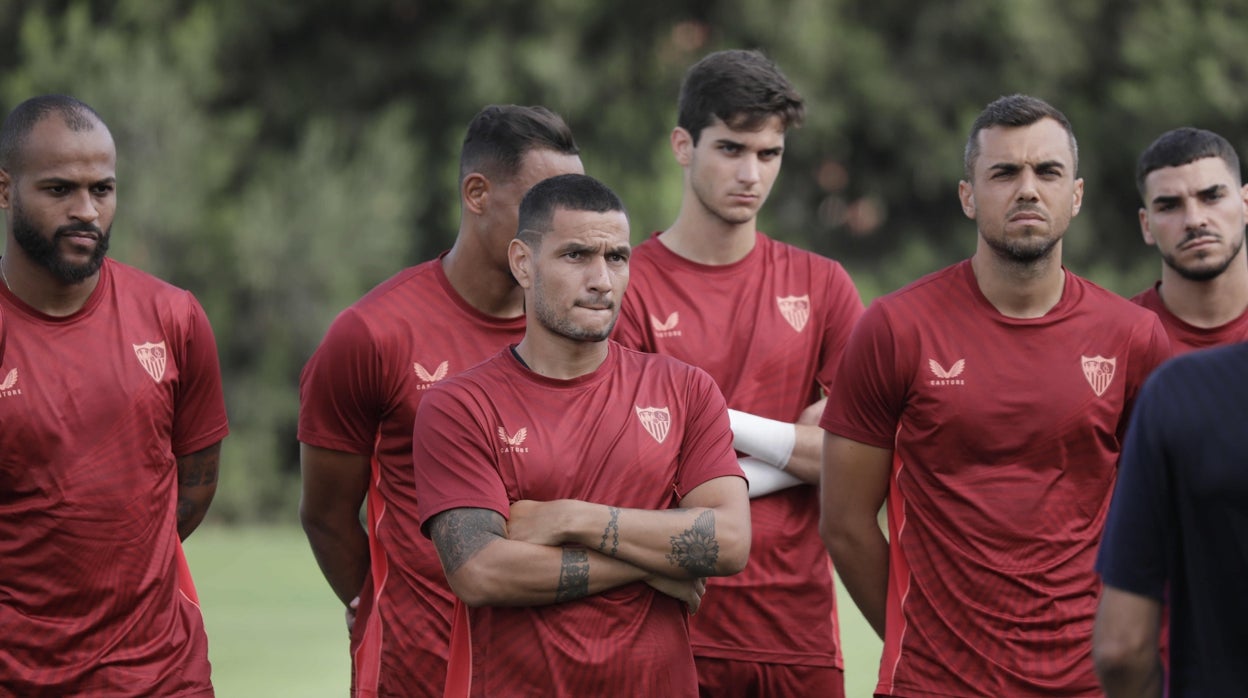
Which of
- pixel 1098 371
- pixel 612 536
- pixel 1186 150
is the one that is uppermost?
pixel 1186 150

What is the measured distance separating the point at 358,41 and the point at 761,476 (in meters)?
18.3

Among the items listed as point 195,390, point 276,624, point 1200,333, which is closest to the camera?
point 195,390

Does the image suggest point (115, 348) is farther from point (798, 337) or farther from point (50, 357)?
point (798, 337)

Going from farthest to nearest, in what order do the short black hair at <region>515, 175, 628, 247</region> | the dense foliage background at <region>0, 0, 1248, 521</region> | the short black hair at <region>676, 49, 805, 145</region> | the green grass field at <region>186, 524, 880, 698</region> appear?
the dense foliage background at <region>0, 0, 1248, 521</region>, the green grass field at <region>186, 524, 880, 698</region>, the short black hair at <region>676, 49, 805, 145</region>, the short black hair at <region>515, 175, 628, 247</region>

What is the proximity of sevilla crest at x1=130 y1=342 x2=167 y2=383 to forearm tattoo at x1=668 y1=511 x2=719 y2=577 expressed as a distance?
5.49 feet

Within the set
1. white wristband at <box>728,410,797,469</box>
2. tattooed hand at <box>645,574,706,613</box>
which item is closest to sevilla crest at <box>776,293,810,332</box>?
white wristband at <box>728,410,797,469</box>

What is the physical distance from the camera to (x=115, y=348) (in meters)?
4.75

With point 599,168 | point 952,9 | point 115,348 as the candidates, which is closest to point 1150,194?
point 115,348

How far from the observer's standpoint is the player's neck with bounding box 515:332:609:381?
4332 millimetres

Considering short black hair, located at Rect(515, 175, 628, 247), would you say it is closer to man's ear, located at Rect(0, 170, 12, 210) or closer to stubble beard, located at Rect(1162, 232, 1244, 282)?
man's ear, located at Rect(0, 170, 12, 210)

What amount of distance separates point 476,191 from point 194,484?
1.29 metres

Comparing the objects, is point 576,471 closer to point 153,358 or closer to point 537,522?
point 537,522

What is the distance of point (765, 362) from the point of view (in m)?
5.42

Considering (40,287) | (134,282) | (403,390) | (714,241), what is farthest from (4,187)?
(714,241)
